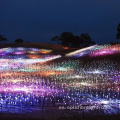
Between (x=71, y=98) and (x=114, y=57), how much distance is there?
2071 cm

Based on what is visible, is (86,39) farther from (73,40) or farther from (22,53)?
(22,53)

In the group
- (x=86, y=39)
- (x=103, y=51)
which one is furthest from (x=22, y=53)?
(x=86, y=39)

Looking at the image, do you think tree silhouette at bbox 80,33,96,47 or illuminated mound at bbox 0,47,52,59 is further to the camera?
tree silhouette at bbox 80,33,96,47

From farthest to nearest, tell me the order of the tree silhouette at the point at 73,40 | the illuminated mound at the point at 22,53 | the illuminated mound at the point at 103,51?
1. the tree silhouette at the point at 73,40
2. the illuminated mound at the point at 22,53
3. the illuminated mound at the point at 103,51

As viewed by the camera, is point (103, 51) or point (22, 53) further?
point (22, 53)

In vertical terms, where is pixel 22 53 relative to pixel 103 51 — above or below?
above

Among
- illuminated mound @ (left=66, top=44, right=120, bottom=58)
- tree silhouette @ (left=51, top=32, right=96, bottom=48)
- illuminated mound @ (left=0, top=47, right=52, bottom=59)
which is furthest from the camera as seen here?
tree silhouette @ (left=51, top=32, right=96, bottom=48)

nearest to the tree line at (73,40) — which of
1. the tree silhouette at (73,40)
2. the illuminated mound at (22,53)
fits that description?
the tree silhouette at (73,40)

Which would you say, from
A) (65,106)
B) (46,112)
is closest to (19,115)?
(46,112)

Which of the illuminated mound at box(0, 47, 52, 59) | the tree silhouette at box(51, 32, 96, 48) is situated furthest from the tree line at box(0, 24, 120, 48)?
the illuminated mound at box(0, 47, 52, 59)

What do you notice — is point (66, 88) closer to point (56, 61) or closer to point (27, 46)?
point (56, 61)

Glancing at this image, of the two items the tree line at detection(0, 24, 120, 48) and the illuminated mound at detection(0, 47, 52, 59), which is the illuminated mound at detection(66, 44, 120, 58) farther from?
the tree line at detection(0, 24, 120, 48)

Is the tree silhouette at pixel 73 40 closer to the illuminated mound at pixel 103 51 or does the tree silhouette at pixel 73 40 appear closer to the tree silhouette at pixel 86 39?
the tree silhouette at pixel 86 39

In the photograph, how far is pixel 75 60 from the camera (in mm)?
38500
